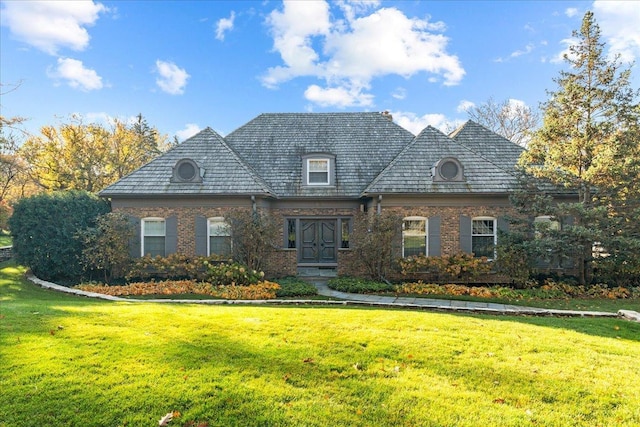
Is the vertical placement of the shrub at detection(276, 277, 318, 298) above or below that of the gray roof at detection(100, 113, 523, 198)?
below

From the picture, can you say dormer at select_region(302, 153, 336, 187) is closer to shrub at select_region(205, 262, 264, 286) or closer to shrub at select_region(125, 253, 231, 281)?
shrub at select_region(205, 262, 264, 286)

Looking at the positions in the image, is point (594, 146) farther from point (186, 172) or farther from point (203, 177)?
point (186, 172)

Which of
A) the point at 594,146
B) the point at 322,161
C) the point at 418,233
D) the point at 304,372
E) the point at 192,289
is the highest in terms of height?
the point at 322,161

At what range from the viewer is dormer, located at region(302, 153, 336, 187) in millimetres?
14984

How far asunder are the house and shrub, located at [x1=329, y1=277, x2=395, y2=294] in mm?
1406

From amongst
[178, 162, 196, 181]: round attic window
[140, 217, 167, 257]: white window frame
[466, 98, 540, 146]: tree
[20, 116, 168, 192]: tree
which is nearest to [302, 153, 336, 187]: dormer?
[178, 162, 196, 181]: round attic window

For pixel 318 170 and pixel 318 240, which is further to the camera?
→ pixel 318 170

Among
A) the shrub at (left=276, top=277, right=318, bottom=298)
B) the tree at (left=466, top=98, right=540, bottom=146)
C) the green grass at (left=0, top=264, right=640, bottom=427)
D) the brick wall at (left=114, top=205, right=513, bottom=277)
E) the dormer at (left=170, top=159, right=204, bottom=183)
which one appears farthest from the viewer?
the tree at (left=466, top=98, right=540, bottom=146)

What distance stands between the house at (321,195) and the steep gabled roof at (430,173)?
0.12 feet

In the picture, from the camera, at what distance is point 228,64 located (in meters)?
18.2

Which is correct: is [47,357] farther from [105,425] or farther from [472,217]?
[472,217]

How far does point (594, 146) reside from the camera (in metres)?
11.2

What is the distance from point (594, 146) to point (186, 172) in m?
13.9

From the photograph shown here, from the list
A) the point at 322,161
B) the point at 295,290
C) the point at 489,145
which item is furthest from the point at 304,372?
the point at 489,145
